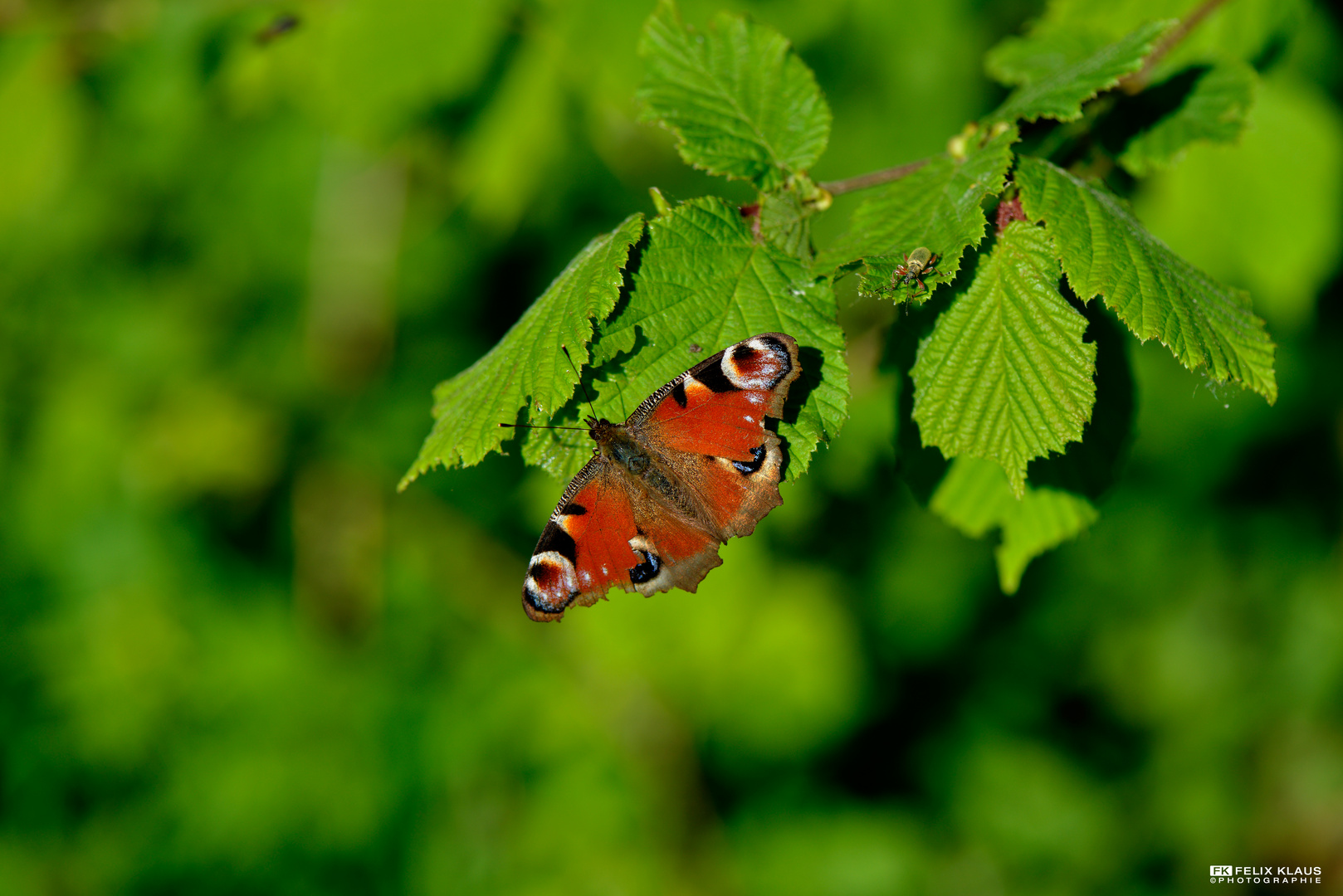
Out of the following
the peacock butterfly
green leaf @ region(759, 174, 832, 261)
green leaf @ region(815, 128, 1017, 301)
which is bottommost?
the peacock butterfly

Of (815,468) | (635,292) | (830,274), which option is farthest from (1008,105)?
(815,468)

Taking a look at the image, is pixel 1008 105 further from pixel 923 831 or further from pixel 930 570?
pixel 923 831

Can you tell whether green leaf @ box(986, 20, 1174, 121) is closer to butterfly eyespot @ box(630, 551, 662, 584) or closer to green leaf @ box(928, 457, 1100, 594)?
green leaf @ box(928, 457, 1100, 594)

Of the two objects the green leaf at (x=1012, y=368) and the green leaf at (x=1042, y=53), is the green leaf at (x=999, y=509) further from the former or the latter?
the green leaf at (x=1042, y=53)

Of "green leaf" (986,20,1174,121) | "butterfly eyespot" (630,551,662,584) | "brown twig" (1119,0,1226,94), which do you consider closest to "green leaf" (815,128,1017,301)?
"green leaf" (986,20,1174,121)

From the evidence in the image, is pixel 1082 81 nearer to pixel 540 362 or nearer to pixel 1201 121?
pixel 1201 121

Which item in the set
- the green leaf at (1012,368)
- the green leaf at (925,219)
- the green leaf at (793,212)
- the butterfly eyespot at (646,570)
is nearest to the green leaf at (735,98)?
the green leaf at (793,212)

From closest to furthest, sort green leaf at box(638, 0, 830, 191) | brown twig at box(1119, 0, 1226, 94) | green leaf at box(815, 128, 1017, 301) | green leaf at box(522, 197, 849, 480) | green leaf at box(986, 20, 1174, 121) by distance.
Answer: green leaf at box(815, 128, 1017, 301)
green leaf at box(522, 197, 849, 480)
green leaf at box(986, 20, 1174, 121)
green leaf at box(638, 0, 830, 191)
brown twig at box(1119, 0, 1226, 94)
